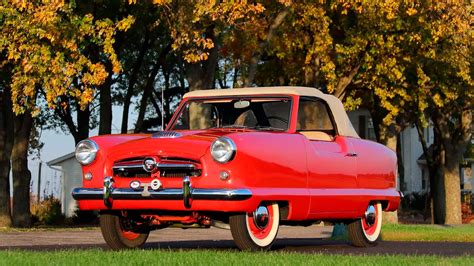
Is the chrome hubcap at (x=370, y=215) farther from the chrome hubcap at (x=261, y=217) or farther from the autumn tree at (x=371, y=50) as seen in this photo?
the autumn tree at (x=371, y=50)

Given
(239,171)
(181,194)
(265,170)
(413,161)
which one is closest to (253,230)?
(265,170)

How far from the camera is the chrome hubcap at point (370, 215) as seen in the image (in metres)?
14.6

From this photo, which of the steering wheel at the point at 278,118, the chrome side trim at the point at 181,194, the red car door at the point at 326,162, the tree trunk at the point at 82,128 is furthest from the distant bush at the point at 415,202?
the chrome side trim at the point at 181,194

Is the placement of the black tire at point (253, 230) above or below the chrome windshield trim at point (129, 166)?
below

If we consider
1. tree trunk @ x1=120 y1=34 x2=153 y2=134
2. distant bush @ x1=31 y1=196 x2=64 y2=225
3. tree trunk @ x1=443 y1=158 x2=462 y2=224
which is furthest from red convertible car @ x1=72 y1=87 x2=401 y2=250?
distant bush @ x1=31 y1=196 x2=64 y2=225

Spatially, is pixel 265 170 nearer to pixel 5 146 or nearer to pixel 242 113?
pixel 242 113

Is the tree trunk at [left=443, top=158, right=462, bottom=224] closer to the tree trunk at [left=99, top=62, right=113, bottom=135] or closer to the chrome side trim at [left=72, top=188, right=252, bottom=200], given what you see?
Result: the tree trunk at [left=99, top=62, right=113, bottom=135]

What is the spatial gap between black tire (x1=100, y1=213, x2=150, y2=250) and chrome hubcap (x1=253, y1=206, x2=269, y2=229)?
5.85 ft

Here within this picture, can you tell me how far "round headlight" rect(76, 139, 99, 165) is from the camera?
1243cm

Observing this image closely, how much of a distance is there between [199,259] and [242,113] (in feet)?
11.3

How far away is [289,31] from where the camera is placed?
31156mm

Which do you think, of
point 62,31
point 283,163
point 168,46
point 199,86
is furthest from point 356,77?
point 283,163

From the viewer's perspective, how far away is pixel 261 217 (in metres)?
12.0

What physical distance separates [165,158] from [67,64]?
9.44 meters
